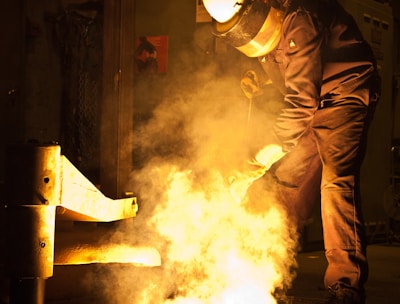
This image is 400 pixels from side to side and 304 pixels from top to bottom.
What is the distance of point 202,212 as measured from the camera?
4.91 m

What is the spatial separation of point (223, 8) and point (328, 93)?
0.86 metres

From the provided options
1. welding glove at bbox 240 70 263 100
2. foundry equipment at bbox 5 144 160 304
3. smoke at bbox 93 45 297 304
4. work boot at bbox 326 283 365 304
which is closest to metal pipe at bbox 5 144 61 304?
foundry equipment at bbox 5 144 160 304

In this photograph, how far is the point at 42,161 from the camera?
2.82 m

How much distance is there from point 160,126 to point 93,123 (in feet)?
3.17

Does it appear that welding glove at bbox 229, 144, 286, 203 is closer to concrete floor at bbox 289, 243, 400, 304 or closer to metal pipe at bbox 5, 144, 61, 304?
concrete floor at bbox 289, 243, 400, 304

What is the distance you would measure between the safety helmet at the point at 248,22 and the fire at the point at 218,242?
1.07 m

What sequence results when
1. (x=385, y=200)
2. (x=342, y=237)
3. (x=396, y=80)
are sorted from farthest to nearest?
(x=396, y=80), (x=385, y=200), (x=342, y=237)

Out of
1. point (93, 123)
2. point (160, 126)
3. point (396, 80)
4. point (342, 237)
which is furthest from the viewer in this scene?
point (396, 80)

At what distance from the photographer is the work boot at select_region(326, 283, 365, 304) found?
439cm

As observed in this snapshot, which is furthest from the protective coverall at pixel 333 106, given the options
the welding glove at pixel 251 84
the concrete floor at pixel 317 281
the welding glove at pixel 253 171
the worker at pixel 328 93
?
the welding glove at pixel 251 84

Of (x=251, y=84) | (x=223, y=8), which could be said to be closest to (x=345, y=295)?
(x=223, y=8)

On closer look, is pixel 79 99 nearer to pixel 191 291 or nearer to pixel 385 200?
pixel 191 291

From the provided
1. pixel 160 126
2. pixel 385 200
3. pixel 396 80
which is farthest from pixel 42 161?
pixel 396 80

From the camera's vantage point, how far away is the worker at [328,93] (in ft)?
14.4
